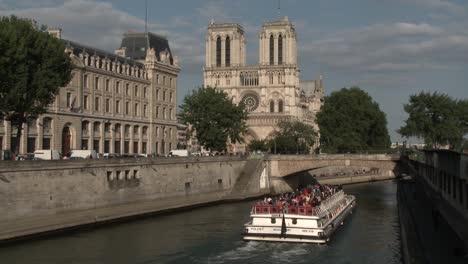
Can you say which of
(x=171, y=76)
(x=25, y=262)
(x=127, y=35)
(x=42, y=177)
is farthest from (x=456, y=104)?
(x=25, y=262)

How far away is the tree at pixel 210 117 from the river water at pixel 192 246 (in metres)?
37.0

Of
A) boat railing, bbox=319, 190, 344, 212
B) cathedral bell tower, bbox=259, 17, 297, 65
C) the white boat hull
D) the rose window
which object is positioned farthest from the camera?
the rose window

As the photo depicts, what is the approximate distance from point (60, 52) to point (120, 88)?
1510 inches

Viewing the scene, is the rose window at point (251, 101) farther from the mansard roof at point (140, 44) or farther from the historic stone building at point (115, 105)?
the mansard roof at point (140, 44)

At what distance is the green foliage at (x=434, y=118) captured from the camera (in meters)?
110

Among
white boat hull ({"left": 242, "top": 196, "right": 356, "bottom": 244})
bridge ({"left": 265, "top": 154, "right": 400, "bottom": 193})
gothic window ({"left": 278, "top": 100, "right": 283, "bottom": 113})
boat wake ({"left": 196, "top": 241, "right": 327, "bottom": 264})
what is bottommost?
boat wake ({"left": 196, "top": 241, "right": 327, "bottom": 264})

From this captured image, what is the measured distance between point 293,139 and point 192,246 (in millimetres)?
95519

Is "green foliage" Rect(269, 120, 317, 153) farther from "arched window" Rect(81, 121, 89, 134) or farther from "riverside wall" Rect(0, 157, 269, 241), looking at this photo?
"riverside wall" Rect(0, 157, 269, 241)

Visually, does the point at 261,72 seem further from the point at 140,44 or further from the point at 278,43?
the point at 140,44

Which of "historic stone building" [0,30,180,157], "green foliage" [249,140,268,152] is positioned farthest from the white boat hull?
"green foliage" [249,140,268,152]

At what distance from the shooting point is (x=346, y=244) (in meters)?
43.7

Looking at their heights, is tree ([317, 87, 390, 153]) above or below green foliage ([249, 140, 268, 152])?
above

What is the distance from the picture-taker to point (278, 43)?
15350 centimetres

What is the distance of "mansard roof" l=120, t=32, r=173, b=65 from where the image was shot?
101675mm
